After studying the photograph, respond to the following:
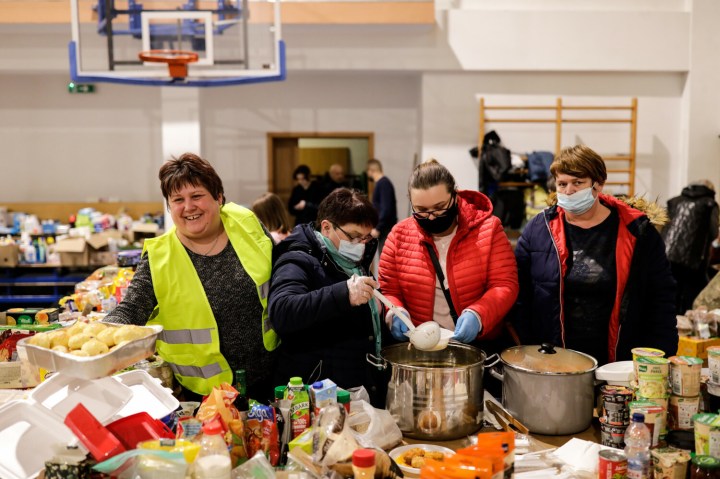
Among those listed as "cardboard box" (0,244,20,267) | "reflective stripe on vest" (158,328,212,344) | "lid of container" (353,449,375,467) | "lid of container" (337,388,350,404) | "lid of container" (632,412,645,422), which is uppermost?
"reflective stripe on vest" (158,328,212,344)

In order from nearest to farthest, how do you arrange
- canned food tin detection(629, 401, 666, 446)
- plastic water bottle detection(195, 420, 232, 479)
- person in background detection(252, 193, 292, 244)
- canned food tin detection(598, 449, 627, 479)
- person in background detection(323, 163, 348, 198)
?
plastic water bottle detection(195, 420, 232, 479)
canned food tin detection(598, 449, 627, 479)
canned food tin detection(629, 401, 666, 446)
person in background detection(252, 193, 292, 244)
person in background detection(323, 163, 348, 198)

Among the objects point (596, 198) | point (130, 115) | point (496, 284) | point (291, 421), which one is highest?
point (130, 115)

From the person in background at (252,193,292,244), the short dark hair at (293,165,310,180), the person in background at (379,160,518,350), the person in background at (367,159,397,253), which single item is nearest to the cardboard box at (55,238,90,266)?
the short dark hair at (293,165,310,180)

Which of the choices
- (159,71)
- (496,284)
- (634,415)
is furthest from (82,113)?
(634,415)

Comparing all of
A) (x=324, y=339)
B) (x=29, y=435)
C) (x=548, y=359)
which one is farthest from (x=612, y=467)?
(x=29, y=435)

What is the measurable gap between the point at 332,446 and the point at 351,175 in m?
7.46

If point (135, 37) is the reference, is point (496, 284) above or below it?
below

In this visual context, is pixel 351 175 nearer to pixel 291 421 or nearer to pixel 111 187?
pixel 111 187

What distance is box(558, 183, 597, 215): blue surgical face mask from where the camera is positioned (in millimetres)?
2436

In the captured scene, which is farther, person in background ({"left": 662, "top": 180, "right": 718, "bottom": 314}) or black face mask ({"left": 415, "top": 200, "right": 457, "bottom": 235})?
person in background ({"left": 662, "top": 180, "right": 718, "bottom": 314})

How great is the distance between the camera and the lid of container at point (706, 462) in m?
1.66

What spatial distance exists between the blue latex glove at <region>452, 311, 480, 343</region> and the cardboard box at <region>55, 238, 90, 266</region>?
531 cm

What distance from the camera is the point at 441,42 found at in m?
7.37

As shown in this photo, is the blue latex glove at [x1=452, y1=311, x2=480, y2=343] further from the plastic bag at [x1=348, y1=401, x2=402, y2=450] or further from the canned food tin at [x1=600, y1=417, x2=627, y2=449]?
the canned food tin at [x1=600, y1=417, x2=627, y2=449]
